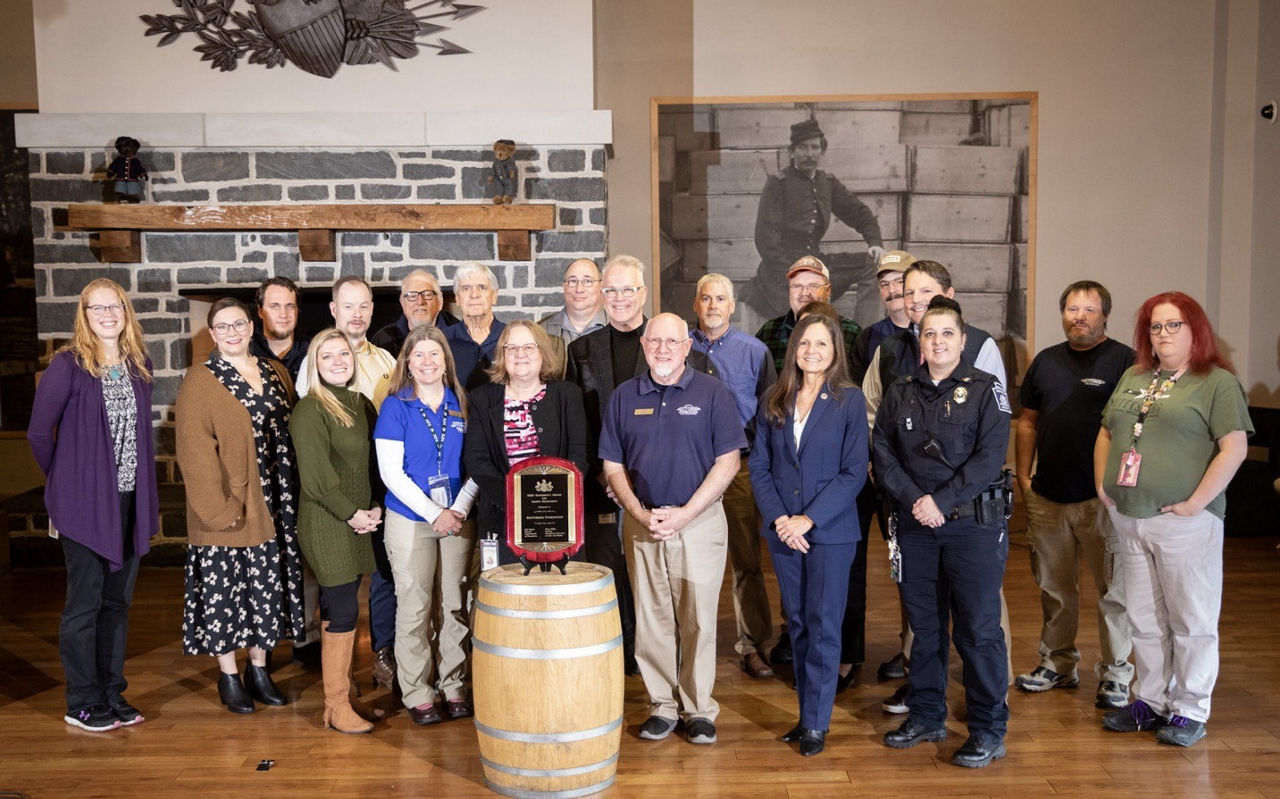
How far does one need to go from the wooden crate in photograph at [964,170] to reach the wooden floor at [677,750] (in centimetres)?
385

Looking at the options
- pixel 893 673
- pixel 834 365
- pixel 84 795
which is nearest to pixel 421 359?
pixel 834 365

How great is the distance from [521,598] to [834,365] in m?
1.31

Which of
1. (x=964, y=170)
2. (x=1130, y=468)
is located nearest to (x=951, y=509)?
(x=1130, y=468)

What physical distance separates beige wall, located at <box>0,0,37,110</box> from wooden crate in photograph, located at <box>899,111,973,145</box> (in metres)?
6.24

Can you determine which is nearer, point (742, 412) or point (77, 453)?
point (77, 453)

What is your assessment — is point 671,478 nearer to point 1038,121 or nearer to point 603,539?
point 603,539

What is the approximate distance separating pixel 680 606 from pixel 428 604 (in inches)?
36.7

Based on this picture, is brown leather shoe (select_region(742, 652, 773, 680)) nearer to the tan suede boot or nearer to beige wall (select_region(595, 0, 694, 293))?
the tan suede boot

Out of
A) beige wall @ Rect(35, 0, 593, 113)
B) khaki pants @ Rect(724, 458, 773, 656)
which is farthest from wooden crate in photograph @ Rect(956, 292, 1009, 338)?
khaki pants @ Rect(724, 458, 773, 656)

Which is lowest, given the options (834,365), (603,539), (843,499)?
(603,539)

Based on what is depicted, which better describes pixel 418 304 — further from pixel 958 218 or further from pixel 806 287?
pixel 958 218

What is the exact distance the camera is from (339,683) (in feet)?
12.7

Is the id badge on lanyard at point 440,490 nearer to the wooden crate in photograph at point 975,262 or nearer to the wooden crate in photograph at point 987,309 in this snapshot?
the wooden crate in photograph at point 975,262

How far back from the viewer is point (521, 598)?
3193mm
